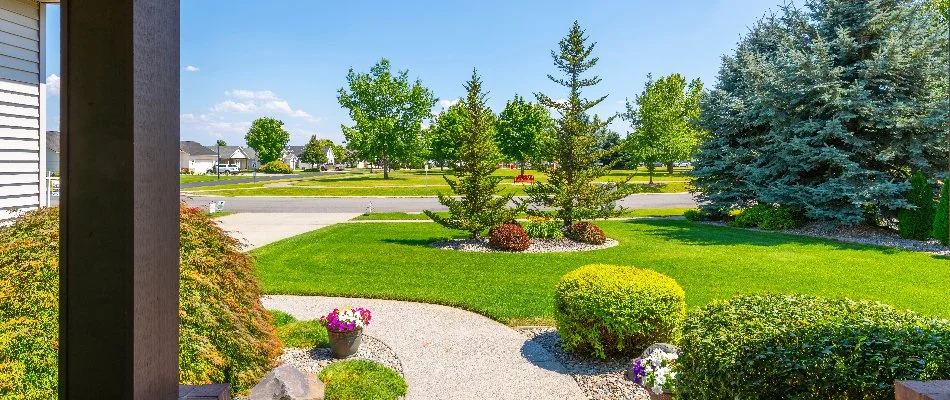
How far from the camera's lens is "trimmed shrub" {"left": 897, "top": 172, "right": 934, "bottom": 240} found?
49.5 ft

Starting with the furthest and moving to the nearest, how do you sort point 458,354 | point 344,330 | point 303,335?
1. point 303,335
2. point 458,354
3. point 344,330

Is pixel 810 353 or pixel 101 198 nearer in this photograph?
pixel 101 198

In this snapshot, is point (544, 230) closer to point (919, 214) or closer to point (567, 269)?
point (567, 269)

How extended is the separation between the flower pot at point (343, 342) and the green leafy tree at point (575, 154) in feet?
29.2

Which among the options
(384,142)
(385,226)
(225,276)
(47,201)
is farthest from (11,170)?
(384,142)

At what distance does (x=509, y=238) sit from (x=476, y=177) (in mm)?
1842

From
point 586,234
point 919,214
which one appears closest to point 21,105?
point 586,234

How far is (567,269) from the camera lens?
37.4 feet

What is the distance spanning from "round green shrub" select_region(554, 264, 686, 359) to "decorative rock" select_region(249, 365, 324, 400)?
270 cm

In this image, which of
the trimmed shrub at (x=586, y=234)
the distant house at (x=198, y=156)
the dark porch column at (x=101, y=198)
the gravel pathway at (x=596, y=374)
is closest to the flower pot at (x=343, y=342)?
the gravel pathway at (x=596, y=374)

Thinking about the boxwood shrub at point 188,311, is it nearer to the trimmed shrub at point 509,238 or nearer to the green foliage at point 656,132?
the trimmed shrub at point 509,238

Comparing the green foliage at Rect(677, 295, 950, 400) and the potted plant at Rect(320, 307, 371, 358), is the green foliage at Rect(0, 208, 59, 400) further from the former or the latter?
the green foliage at Rect(677, 295, 950, 400)

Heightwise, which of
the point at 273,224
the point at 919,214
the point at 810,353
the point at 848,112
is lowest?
the point at 273,224

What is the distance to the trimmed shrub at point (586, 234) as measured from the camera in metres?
14.5
